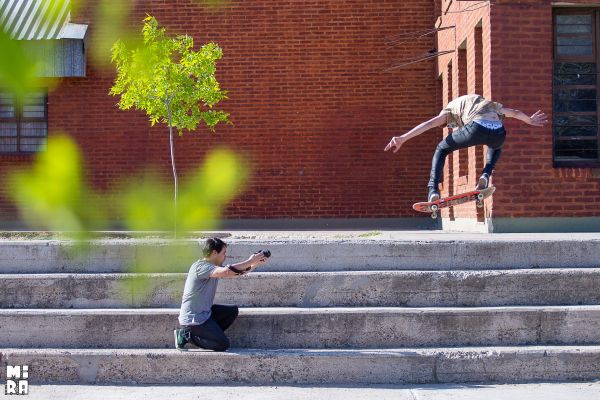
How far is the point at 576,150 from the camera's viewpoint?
1183 cm

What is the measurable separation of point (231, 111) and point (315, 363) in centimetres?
1051

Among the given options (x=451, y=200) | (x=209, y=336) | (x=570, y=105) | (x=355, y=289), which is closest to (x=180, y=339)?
(x=209, y=336)

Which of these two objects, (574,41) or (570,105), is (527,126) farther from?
(574,41)

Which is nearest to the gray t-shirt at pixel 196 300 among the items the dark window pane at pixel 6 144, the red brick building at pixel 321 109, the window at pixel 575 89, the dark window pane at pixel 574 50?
the window at pixel 575 89

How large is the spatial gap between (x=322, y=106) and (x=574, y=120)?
646cm

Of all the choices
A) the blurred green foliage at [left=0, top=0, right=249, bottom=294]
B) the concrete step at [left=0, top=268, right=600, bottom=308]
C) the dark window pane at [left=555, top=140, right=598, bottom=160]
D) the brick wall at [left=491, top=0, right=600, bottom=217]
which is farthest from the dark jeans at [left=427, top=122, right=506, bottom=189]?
the blurred green foliage at [left=0, top=0, right=249, bottom=294]

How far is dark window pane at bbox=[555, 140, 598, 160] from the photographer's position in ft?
38.7

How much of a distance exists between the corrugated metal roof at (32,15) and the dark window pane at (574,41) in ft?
37.4

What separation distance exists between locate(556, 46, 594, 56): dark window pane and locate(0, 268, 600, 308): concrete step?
161 inches

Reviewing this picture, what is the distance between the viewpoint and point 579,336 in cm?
794

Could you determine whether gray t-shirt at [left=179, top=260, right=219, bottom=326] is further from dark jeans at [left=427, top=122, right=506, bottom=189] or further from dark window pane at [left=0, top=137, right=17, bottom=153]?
dark window pane at [left=0, top=137, right=17, bottom=153]

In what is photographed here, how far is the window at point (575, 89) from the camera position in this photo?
11.7 metres

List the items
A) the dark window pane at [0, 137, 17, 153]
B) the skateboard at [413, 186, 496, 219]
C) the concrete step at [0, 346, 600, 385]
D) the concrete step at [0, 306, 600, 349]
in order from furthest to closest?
the dark window pane at [0, 137, 17, 153] → the skateboard at [413, 186, 496, 219] → the concrete step at [0, 306, 600, 349] → the concrete step at [0, 346, 600, 385]

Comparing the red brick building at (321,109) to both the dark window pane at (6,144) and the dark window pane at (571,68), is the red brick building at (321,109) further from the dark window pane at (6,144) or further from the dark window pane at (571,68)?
the dark window pane at (571,68)
